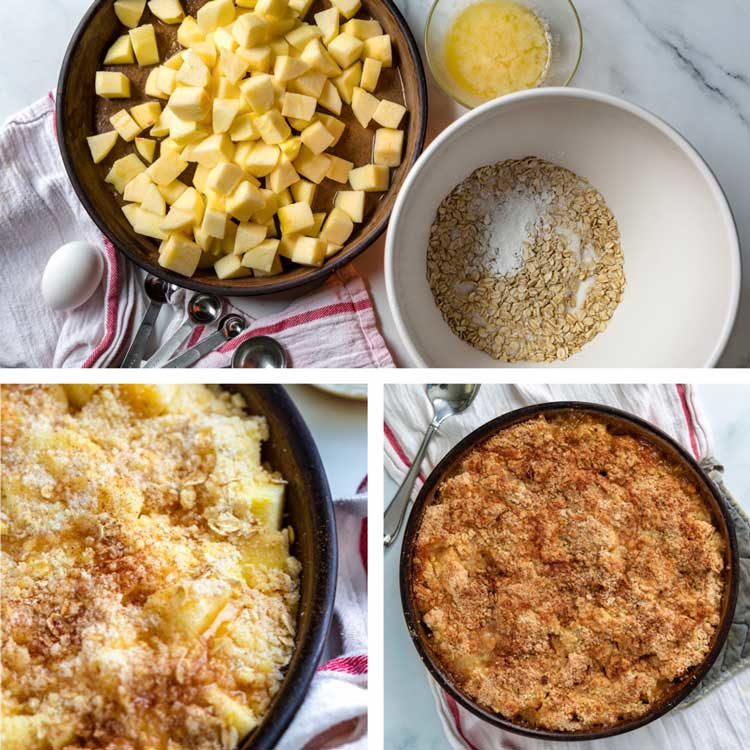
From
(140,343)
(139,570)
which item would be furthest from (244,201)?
(139,570)

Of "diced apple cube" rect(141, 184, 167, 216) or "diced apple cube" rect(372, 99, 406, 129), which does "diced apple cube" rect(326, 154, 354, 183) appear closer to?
"diced apple cube" rect(372, 99, 406, 129)

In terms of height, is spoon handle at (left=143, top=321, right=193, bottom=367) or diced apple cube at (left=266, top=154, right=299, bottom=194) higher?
diced apple cube at (left=266, top=154, right=299, bottom=194)

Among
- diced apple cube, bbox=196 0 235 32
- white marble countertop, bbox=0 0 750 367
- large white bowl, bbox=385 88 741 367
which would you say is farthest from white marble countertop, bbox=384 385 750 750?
diced apple cube, bbox=196 0 235 32

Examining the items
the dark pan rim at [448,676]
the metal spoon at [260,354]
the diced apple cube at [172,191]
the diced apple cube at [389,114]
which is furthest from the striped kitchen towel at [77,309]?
the dark pan rim at [448,676]

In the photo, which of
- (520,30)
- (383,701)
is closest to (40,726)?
(383,701)

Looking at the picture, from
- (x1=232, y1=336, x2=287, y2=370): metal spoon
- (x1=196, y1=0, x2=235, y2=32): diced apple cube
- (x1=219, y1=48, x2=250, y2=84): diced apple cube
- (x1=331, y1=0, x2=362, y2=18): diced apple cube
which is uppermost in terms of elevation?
(x1=196, y1=0, x2=235, y2=32): diced apple cube

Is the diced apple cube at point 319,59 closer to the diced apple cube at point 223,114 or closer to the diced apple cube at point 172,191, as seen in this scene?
the diced apple cube at point 223,114
